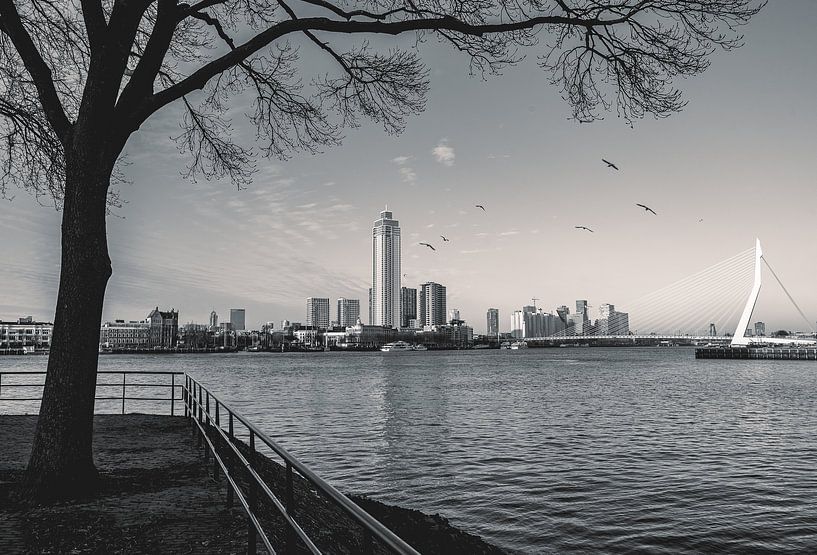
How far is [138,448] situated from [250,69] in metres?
7.01

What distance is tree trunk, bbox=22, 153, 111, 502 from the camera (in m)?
7.88

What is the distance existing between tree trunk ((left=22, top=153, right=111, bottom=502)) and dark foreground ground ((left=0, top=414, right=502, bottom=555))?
1.28ft

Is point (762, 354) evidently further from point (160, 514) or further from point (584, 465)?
point (160, 514)

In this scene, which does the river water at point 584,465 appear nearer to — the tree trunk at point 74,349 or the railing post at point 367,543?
the tree trunk at point 74,349

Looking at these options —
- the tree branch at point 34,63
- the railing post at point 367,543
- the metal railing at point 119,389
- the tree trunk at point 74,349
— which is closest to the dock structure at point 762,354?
the metal railing at point 119,389

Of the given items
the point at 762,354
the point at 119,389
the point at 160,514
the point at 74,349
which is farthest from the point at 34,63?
the point at 762,354

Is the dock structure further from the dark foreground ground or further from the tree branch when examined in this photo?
the tree branch

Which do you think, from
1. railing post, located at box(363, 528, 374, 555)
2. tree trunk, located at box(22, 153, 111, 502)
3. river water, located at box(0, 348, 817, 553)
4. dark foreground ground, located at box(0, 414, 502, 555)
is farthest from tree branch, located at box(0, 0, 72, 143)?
river water, located at box(0, 348, 817, 553)

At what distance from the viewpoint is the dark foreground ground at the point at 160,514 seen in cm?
626

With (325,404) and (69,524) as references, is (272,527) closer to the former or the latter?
(69,524)

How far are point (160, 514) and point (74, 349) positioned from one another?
2322 mm

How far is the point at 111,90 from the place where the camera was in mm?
8219

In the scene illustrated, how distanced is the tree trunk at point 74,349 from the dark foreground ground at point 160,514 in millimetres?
389

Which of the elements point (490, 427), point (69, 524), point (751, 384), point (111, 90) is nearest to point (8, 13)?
point (111, 90)
